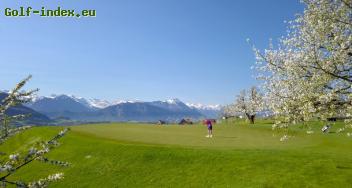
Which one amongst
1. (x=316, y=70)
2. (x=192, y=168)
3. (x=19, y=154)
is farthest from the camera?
(x=192, y=168)

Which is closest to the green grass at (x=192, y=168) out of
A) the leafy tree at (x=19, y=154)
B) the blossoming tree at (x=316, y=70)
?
the blossoming tree at (x=316, y=70)

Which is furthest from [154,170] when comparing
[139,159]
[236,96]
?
[236,96]

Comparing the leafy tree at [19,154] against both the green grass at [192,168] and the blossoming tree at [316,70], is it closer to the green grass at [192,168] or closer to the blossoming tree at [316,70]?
the blossoming tree at [316,70]

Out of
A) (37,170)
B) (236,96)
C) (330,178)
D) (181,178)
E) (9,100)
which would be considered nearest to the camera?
(9,100)

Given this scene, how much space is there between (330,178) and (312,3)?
15135mm

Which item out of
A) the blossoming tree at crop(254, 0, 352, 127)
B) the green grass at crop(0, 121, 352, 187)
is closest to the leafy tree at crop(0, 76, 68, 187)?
the blossoming tree at crop(254, 0, 352, 127)

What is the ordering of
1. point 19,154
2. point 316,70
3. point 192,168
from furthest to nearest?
point 192,168
point 316,70
point 19,154

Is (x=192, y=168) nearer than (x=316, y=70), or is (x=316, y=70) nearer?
(x=316, y=70)

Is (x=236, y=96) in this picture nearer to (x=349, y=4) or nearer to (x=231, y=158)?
(x=231, y=158)

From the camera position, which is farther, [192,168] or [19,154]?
[192,168]

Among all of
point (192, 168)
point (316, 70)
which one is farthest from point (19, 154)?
point (192, 168)

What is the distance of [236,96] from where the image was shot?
6102 inches

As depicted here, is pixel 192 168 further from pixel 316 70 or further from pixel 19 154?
pixel 19 154

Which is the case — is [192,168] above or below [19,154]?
below
